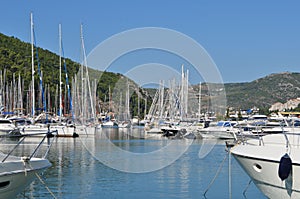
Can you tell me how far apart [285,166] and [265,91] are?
136m

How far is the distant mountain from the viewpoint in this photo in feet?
426

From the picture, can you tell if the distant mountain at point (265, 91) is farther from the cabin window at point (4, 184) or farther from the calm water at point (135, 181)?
the cabin window at point (4, 184)

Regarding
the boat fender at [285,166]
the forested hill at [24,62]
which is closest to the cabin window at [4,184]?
the boat fender at [285,166]

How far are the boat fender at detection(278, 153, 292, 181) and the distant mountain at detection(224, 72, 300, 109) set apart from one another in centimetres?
10566

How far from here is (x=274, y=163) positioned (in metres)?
16.0

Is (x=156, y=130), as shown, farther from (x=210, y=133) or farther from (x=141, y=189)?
(x=141, y=189)

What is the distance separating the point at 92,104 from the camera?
64625mm

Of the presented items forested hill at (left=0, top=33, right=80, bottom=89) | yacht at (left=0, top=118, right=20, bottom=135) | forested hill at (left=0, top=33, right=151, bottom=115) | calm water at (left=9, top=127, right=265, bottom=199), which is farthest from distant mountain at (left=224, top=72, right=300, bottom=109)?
calm water at (left=9, top=127, right=265, bottom=199)

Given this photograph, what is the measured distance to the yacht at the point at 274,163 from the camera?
51.2 feet

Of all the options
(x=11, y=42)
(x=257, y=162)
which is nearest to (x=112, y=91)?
(x=11, y=42)

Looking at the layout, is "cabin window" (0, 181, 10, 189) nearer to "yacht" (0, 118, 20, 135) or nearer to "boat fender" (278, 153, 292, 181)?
"boat fender" (278, 153, 292, 181)

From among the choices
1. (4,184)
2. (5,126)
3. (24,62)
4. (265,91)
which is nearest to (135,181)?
(4,184)

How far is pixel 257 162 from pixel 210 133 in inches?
1792

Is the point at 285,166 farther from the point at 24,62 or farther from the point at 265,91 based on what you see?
the point at 265,91
